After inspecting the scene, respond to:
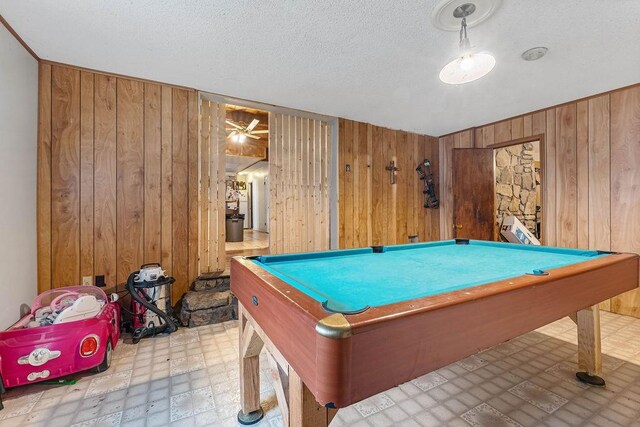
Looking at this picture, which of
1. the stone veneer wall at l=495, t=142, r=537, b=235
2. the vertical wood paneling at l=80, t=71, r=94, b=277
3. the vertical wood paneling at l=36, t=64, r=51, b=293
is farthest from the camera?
the stone veneer wall at l=495, t=142, r=537, b=235

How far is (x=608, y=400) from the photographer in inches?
61.6

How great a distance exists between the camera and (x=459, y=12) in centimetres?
181

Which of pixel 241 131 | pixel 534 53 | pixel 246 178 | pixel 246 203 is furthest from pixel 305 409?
pixel 246 178

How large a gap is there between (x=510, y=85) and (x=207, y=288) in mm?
3914

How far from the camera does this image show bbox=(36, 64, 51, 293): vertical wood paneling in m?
2.39

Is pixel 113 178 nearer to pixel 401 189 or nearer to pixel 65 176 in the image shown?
pixel 65 176

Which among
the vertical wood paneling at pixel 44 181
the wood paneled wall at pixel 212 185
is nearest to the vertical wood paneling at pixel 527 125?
the wood paneled wall at pixel 212 185

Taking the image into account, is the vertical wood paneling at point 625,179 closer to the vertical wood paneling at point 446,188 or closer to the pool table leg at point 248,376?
the vertical wood paneling at point 446,188

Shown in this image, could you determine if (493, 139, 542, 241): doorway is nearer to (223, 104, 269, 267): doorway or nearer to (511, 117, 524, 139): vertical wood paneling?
(511, 117, 524, 139): vertical wood paneling

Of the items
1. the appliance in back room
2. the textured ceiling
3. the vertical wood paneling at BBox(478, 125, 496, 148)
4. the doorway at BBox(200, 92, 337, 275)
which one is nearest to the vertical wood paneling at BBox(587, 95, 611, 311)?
the textured ceiling

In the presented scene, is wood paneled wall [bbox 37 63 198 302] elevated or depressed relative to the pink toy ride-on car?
elevated

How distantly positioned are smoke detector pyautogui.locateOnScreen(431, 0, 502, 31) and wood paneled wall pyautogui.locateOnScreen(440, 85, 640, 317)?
241 cm

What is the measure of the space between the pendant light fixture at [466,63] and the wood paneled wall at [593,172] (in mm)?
2469

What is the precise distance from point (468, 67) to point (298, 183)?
247 cm
